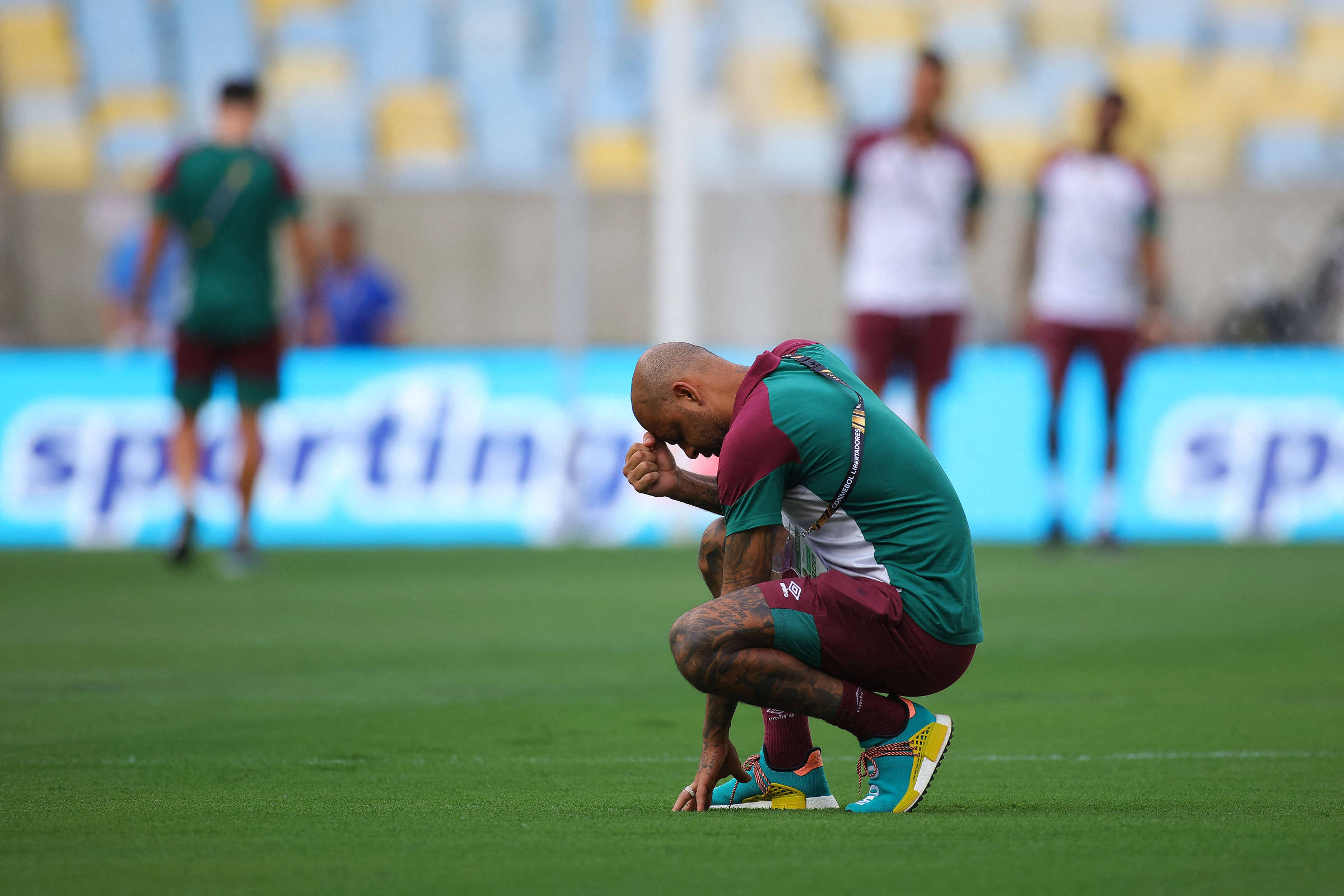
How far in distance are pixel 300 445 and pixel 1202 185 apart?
8.61 meters

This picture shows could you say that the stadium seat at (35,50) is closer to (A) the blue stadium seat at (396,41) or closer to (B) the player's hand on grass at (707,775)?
(A) the blue stadium seat at (396,41)

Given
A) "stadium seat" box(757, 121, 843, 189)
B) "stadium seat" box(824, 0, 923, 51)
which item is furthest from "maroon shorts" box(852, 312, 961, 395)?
"stadium seat" box(824, 0, 923, 51)

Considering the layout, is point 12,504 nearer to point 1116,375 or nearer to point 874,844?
point 1116,375

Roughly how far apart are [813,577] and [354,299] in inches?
401

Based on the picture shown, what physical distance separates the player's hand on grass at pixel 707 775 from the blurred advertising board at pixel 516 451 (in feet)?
24.7

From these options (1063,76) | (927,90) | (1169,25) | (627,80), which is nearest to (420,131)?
(627,80)

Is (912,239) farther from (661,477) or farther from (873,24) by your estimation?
(873,24)

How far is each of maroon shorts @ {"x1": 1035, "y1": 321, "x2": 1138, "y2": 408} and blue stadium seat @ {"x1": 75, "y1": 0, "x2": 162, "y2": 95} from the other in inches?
403

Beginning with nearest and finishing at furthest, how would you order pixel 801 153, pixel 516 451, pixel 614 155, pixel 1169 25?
pixel 516 451 → pixel 801 153 → pixel 614 155 → pixel 1169 25

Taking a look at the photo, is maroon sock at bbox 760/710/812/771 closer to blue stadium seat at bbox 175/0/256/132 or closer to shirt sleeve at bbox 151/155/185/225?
shirt sleeve at bbox 151/155/185/225

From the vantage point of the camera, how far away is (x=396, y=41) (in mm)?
17203

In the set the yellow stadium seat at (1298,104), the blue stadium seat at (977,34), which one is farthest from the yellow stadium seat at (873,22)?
the yellow stadium seat at (1298,104)

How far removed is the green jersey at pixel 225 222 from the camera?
29.4 feet

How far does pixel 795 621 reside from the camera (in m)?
3.42
